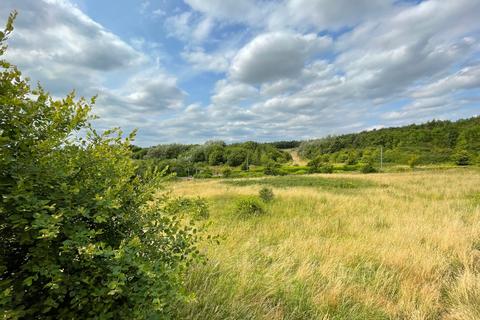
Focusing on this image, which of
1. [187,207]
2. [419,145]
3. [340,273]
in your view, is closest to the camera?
[187,207]

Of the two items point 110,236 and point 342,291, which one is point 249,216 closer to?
point 342,291

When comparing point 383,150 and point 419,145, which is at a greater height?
point 419,145

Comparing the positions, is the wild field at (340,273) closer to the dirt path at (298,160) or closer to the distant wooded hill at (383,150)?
the distant wooded hill at (383,150)

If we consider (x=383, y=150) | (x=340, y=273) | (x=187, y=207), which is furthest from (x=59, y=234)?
(x=383, y=150)

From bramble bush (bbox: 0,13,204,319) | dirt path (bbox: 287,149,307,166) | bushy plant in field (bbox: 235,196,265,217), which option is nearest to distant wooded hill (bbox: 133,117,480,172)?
dirt path (bbox: 287,149,307,166)

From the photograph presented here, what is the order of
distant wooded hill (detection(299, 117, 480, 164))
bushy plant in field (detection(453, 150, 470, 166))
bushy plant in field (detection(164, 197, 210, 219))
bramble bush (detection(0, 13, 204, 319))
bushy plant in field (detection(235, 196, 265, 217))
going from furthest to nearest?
distant wooded hill (detection(299, 117, 480, 164))
bushy plant in field (detection(453, 150, 470, 166))
bushy plant in field (detection(235, 196, 265, 217))
bushy plant in field (detection(164, 197, 210, 219))
bramble bush (detection(0, 13, 204, 319))

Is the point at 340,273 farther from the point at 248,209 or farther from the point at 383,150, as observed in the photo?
the point at 383,150

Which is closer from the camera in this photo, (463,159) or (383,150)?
(463,159)

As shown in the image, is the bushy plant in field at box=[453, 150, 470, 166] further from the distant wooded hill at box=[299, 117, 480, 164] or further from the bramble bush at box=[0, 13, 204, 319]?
the bramble bush at box=[0, 13, 204, 319]

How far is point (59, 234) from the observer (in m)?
1.62

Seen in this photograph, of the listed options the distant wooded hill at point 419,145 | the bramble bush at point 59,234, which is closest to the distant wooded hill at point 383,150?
the distant wooded hill at point 419,145

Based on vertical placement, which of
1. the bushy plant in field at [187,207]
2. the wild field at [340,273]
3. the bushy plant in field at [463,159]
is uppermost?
the bushy plant in field at [187,207]

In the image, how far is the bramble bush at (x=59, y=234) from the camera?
1.44 metres

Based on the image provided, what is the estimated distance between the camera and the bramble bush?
144cm
